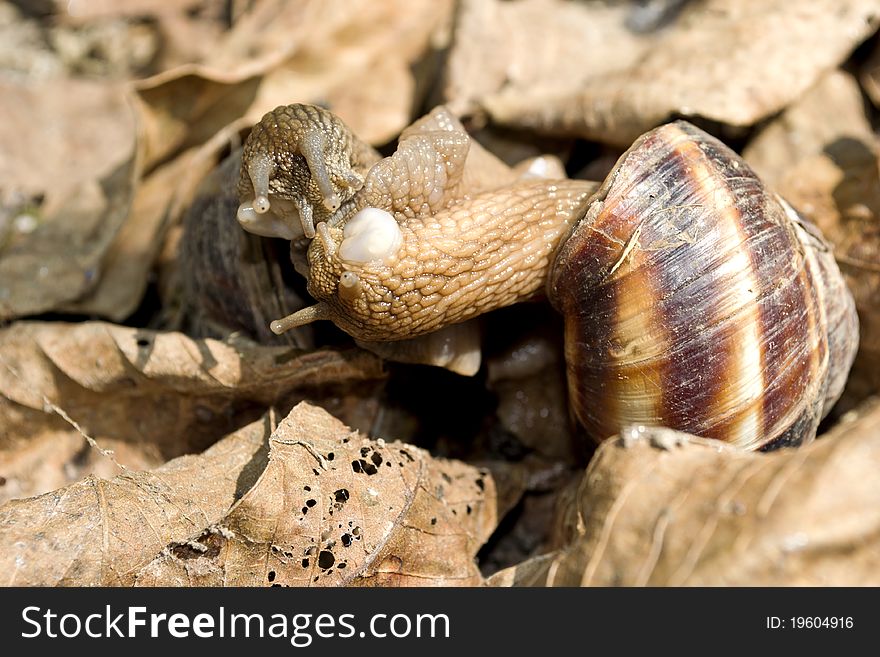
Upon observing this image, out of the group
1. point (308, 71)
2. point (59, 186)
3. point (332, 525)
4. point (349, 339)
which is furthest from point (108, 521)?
point (308, 71)

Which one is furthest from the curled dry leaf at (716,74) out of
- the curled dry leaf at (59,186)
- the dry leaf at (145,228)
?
the curled dry leaf at (59,186)

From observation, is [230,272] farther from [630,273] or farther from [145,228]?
[630,273]

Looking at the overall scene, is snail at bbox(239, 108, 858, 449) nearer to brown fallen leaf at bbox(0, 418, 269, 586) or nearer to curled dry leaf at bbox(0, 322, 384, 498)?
curled dry leaf at bbox(0, 322, 384, 498)

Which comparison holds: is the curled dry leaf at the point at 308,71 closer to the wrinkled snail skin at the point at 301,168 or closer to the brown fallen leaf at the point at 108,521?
the wrinkled snail skin at the point at 301,168
